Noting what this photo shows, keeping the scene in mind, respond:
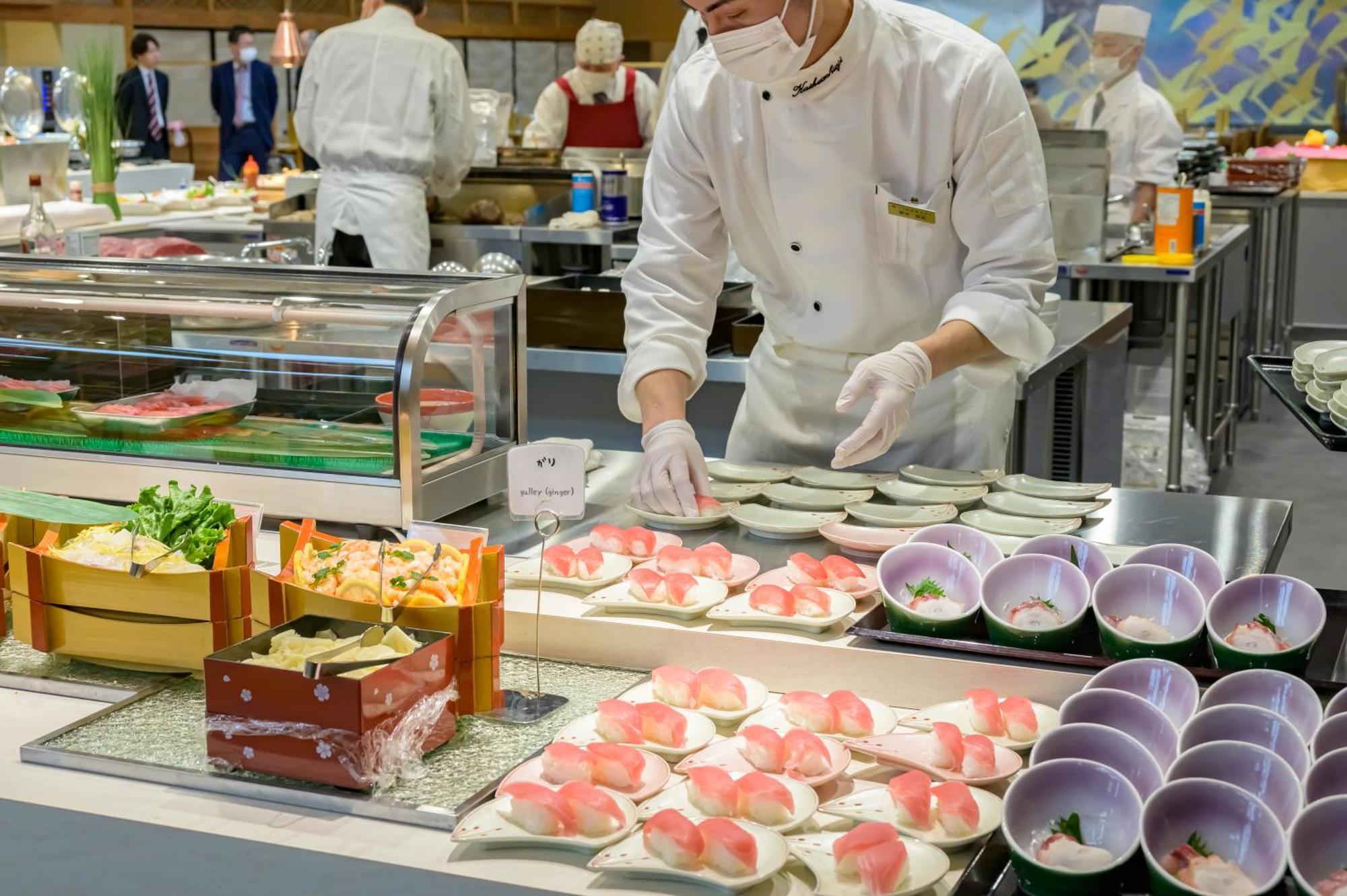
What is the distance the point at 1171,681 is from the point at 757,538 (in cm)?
74

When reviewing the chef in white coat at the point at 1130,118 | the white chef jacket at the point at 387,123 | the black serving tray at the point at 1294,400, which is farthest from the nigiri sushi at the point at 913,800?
the chef in white coat at the point at 1130,118

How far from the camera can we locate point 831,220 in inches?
95.0

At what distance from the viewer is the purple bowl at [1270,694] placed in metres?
1.43

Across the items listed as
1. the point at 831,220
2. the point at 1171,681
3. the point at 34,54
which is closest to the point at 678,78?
the point at 831,220

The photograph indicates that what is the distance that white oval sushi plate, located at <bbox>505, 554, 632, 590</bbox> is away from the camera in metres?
1.86

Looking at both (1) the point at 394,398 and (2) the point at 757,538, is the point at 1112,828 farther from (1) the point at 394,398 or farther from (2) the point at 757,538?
(1) the point at 394,398

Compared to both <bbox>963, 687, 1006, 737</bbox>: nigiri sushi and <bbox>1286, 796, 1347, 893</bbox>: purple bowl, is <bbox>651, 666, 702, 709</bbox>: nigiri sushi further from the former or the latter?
<bbox>1286, 796, 1347, 893</bbox>: purple bowl

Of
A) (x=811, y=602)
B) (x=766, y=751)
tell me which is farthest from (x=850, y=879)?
(x=811, y=602)

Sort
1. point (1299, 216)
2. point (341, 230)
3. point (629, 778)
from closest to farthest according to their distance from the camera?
point (629, 778)
point (341, 230)
point (1299, 216)

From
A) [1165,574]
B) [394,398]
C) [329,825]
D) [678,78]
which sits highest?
[678,78]

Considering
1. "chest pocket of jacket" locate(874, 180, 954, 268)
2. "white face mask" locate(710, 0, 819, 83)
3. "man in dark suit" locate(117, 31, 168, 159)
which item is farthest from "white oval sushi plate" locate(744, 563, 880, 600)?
"man in dark suit" locate(117, 31, 168, 159)

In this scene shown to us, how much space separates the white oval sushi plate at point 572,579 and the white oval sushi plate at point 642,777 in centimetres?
42

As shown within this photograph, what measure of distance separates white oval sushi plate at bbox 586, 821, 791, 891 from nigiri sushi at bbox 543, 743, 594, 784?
5.1 inches

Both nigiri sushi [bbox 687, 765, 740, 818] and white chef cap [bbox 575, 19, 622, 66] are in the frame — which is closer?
nigiri sushi [bbox 687, 765, 740, 818]
